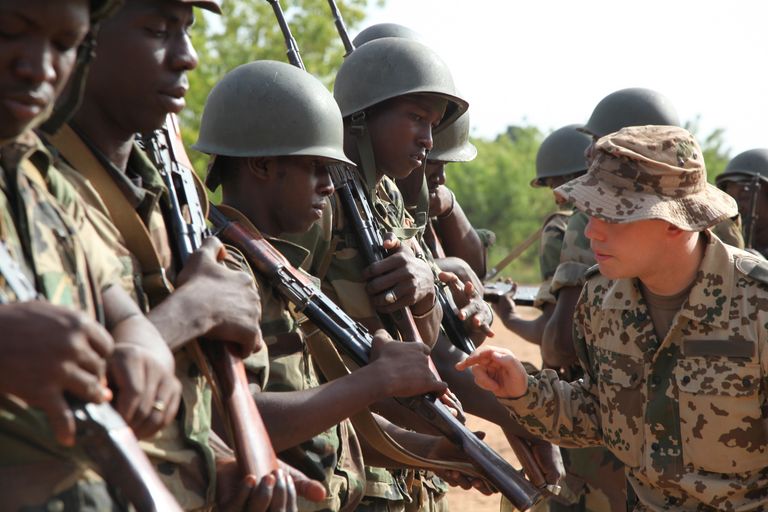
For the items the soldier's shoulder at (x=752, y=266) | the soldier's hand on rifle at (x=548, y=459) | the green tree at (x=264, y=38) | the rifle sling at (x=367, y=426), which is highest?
the soldier's shoulder at (x=752, y=266)

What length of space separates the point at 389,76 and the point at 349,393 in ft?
6.93

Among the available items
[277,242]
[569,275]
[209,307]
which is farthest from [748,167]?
[209,307]

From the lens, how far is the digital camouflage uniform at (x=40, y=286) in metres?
2.30

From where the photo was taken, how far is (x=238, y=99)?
430cm

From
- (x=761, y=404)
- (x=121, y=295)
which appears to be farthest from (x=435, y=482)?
(x=121, y=295)

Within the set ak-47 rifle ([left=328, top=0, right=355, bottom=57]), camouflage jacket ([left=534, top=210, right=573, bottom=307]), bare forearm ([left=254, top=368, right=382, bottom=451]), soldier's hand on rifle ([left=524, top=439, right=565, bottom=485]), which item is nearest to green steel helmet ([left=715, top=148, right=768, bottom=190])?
camouflage jacket ([left=534, top=210, right=573, bottom=307])

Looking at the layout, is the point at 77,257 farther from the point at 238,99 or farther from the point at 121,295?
the point at 238,99

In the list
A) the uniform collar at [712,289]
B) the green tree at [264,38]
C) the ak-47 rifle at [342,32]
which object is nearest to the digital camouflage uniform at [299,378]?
the uniform collar at [712,289]

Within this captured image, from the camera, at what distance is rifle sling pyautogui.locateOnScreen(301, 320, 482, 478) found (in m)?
4.21

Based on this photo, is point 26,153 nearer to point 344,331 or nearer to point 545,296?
point 344,331

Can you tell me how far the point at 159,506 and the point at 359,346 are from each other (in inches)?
73.8

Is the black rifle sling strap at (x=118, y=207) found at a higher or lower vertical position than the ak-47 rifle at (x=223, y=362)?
higher

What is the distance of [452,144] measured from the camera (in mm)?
6645

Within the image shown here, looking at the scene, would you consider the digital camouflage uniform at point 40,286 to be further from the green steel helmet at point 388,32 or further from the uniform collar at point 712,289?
the green steel helmet at point 388,32
